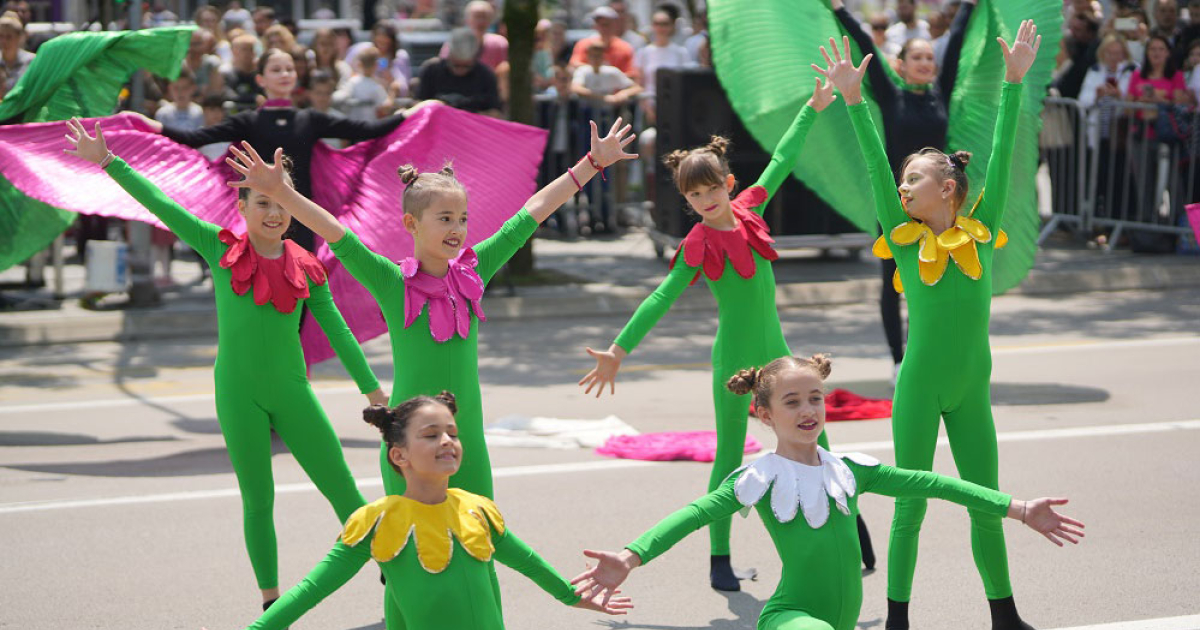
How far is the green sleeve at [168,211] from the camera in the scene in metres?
5.92

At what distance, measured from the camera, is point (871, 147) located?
5.83 meters

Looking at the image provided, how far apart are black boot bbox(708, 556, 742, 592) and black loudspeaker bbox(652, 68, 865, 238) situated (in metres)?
8.66

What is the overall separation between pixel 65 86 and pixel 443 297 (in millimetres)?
5557

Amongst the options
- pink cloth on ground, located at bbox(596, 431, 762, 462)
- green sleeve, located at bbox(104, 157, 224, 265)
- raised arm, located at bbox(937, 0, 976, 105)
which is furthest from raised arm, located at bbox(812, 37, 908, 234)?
raised arm, located at bbox(937, 0, 976, 105)

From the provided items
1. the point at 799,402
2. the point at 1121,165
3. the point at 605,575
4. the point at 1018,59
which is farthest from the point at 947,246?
the point at 1121,165

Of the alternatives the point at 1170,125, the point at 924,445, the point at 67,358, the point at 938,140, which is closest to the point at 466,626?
the point at 924,445

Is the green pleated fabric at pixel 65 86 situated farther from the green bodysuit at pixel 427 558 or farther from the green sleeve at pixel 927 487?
the green sleeve at pixel 927 487

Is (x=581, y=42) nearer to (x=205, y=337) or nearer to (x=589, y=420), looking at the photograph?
(x=205, y=337)

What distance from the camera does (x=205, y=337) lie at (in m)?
13.0

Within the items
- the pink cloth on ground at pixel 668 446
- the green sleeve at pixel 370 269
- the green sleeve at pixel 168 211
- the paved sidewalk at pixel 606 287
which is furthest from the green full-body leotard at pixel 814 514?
the paved sidewalk at pixel 606 287

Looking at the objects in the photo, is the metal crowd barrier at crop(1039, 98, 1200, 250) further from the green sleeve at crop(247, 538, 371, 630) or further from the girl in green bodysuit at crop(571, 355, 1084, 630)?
the green sleeve at crop(247, 538, 371, 630)

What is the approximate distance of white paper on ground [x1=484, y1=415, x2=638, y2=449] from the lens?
9164 millimetres

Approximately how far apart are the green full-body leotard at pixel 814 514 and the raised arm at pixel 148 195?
2455 mm

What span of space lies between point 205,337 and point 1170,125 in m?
9.26
